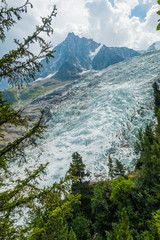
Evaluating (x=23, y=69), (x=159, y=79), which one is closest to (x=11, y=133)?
(x=23, y=69)

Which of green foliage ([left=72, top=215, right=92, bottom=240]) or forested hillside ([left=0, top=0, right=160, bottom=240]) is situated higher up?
forested hillside ([left=0, top=0, right=160, bottom=240])

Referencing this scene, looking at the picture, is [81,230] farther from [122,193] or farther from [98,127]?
[98,127]

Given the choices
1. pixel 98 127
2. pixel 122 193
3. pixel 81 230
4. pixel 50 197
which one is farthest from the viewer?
pixel 98 127

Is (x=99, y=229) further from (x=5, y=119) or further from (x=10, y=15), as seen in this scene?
(x=10, y=15)

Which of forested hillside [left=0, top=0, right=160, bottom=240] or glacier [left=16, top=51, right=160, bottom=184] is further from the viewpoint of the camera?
glacier [left=16, top=51, right=160, bottom=184]

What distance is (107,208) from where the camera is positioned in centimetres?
1694

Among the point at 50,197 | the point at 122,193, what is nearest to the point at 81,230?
the point at 122,193

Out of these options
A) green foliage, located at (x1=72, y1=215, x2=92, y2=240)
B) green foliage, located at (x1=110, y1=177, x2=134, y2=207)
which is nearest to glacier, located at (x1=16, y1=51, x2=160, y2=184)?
green foliage, located at (x1=110, y1=177, x2=134, y2=207)

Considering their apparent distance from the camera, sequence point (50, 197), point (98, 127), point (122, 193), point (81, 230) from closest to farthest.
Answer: point (50, 197)
point (81, 230)
point (122, 193)
point (98, 127)

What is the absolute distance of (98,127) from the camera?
53250mm

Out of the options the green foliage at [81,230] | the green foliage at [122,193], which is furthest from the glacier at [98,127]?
the green foliage at [81,230]

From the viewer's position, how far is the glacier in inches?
1588

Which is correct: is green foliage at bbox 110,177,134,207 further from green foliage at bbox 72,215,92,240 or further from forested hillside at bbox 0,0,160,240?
green foliage at bbox 72,215,92,240

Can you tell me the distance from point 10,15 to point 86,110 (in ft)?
213
